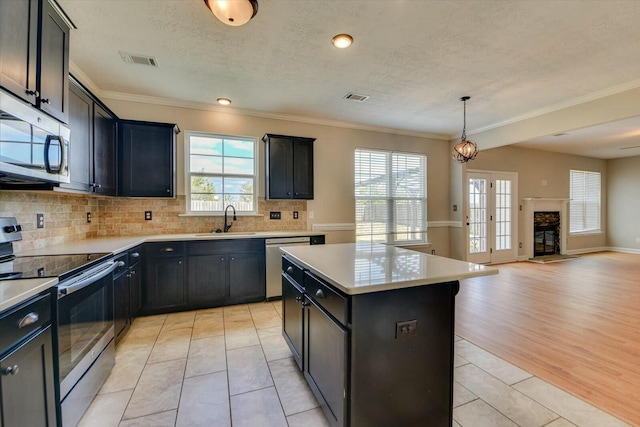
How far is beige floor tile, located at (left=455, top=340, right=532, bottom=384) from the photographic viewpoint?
2.05m

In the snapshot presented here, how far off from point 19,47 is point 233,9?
3.90 feet

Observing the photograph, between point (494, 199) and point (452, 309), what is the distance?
579 cm

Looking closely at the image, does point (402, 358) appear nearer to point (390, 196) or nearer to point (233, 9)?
point (233, 9)

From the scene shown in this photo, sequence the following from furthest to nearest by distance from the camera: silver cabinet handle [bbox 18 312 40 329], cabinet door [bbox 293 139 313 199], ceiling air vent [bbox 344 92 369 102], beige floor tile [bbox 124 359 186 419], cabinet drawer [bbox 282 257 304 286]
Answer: cabinet door [bbox 293 139 313 199] → ceiling air vent [bbox 344 92 369 102] → cabinet drawer [bbox 282 257 304 286] → beige floor tile [bbox 124 359 186 419] → silver cabinet handle [bbox 18 312 40 329]

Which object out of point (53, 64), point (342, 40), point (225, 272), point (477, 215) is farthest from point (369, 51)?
point (477, 215)

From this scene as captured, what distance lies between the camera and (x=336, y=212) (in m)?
4.74

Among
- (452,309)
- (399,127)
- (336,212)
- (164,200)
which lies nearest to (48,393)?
(452,309)

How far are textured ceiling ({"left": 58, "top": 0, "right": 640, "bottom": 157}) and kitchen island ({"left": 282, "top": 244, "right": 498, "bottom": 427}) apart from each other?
1.95 metres

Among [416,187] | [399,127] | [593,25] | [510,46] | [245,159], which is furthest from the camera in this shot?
[416,187]

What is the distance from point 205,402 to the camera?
1.79 metres

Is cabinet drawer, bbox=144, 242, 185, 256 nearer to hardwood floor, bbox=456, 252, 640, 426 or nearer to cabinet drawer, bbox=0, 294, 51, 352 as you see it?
cabinet drawer, bbox=0, 294, 51, 352

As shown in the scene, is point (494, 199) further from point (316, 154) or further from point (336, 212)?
point (316, 154)

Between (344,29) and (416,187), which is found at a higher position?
(344,29)

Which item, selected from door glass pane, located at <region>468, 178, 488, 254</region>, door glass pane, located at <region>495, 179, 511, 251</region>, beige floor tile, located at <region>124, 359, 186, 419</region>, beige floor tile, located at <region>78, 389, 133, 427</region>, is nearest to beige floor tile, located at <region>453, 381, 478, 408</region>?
beige floor tile, located at <region>124, 359, 186, 419</region>
